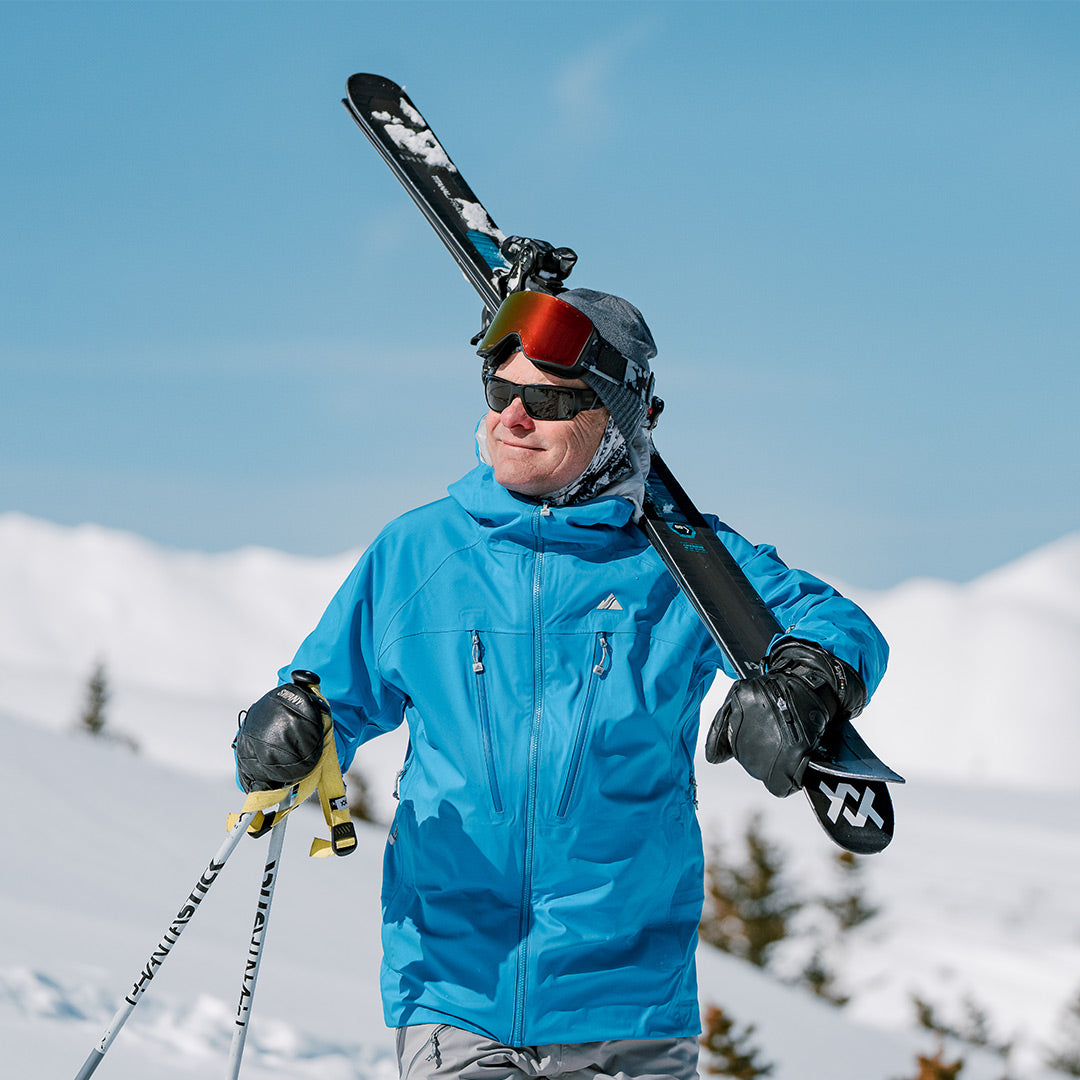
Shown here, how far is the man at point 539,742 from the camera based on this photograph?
2303mm

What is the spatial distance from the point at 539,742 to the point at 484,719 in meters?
0.11

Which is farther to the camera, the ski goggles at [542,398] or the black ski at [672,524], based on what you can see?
the ski goggles at [542,398]

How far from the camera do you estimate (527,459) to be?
8.62ft

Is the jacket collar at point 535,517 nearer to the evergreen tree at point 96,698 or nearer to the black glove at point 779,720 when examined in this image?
the black glove at point 779,720

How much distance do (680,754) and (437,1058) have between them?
0.70 meters

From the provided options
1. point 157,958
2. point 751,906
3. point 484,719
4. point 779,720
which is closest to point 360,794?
point 751,906

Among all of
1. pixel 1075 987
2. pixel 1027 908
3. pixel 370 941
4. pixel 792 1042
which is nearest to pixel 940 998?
pixel 1075 987

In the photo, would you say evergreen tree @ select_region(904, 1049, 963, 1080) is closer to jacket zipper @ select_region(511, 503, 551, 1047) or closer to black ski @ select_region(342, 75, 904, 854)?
black ski @ select_region(342, 75, 904, 854)

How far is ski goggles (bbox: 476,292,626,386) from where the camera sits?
2672mm

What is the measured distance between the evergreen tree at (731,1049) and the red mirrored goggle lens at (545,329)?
6.52m

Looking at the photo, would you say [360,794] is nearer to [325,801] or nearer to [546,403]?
[325,801]

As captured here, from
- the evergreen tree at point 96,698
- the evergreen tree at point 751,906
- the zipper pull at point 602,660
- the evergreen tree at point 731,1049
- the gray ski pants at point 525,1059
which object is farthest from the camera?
the evergreen tree at point 96,698

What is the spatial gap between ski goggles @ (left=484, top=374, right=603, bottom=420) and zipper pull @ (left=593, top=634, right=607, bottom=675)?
501 mm

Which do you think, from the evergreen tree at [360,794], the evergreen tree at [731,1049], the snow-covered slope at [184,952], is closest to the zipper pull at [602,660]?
the snow-covered slope at [184,952]
